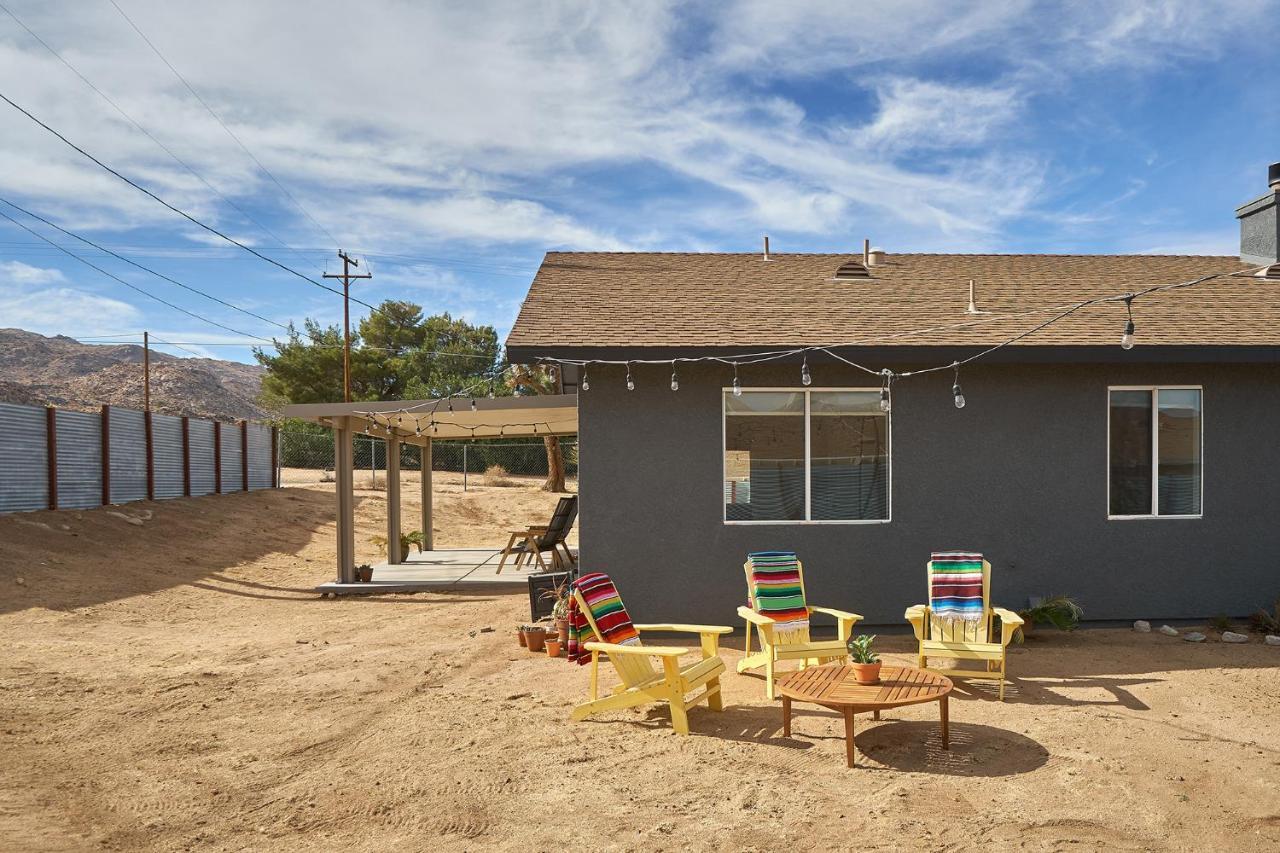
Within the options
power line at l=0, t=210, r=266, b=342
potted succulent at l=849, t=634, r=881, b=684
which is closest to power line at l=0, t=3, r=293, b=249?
power line at l=0, t=210, r=266, b=342

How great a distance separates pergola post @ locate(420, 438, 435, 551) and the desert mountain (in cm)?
2943

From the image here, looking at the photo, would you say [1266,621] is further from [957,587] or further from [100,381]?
[100,381]

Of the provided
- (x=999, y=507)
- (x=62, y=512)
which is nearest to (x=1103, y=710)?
(x=999, y=507)

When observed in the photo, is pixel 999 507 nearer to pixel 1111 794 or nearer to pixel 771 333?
pixel 771 333

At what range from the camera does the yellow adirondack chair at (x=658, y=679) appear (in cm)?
525

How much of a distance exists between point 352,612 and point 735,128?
8982 mm

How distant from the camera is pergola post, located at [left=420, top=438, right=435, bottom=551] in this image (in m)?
16.3

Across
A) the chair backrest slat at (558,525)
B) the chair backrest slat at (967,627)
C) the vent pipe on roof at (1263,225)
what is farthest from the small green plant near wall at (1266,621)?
the chair backrest slat at (558,525)

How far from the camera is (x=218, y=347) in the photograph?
4859 cm

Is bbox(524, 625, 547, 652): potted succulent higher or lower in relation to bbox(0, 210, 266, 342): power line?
lower

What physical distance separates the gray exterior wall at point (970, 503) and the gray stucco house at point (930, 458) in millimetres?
18

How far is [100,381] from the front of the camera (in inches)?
2485

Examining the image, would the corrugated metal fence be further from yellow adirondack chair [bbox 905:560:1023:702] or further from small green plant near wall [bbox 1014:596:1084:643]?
small green plant near wall [bbox 1014:596:1084:643]

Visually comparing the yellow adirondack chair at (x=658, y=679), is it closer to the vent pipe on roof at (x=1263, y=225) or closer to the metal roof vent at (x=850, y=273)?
the metal roof vent at (x=850, y=273)
